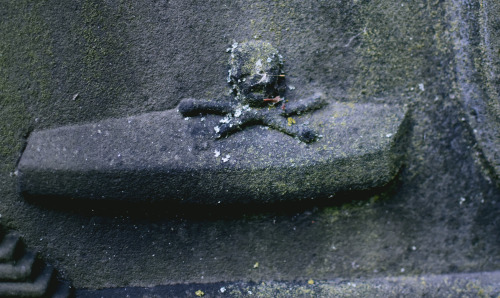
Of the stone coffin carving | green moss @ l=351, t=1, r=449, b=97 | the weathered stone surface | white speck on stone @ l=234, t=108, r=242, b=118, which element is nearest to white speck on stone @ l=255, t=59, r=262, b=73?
the stone coffin carving

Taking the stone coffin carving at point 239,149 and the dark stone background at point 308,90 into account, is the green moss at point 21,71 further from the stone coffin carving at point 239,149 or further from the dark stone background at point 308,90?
the stone coffin carving at point 239,149

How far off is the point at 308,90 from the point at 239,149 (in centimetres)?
29

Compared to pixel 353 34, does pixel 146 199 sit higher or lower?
lower

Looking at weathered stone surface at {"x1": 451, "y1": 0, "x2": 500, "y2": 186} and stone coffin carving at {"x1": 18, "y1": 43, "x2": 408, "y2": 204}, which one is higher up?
weathered stone surface at {"x1": 451, "y1": 0, "x2": 500, "y2": 186}

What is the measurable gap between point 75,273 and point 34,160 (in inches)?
15.7

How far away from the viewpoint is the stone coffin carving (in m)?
1.16

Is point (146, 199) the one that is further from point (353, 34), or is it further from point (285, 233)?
point (353, 34)

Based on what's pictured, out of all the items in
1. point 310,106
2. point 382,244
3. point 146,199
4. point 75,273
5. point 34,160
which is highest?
point 310,106

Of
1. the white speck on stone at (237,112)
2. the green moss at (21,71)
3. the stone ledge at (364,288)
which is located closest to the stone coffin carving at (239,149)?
the white speck on stone at (237,112)

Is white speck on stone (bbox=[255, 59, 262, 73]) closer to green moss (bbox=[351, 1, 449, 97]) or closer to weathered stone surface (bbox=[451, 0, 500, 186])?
green moss (bbox=[351, 1, 449, 97])

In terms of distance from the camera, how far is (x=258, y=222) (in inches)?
49.7

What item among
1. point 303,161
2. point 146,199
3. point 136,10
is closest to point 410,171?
point 303,161

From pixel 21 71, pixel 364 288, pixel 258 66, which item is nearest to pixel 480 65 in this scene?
pixel 258 66

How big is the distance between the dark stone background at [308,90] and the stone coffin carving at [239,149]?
6cm
